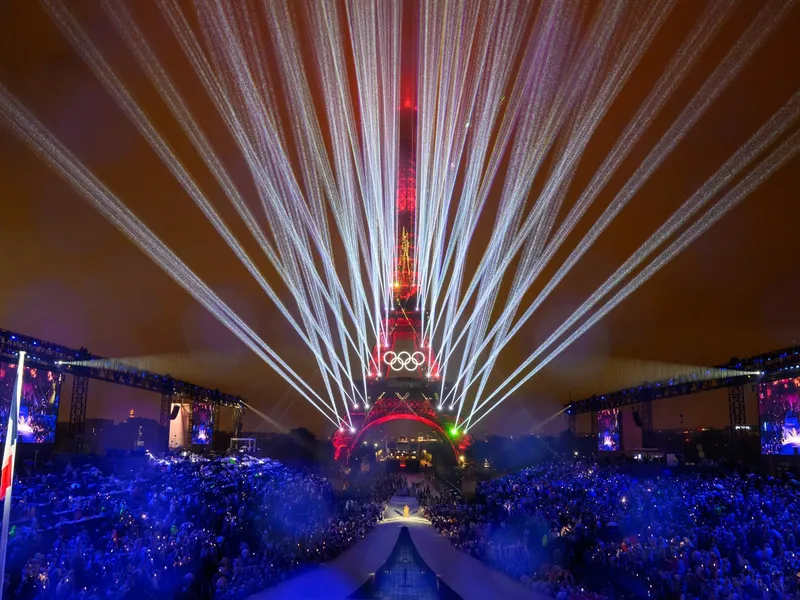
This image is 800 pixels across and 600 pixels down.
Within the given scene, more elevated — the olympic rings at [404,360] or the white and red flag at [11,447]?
the olympic rings at [404,360]

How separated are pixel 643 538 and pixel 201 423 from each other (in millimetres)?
A: 46006

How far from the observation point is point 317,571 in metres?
17.9

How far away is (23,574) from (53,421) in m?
25.0

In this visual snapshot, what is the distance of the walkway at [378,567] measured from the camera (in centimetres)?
1534

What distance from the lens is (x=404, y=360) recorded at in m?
71.8

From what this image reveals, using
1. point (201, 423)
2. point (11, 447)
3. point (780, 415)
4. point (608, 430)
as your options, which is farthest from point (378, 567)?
point (201, 423)

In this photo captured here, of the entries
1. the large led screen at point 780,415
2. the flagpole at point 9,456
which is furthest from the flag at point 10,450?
the large led screen at point 780,415

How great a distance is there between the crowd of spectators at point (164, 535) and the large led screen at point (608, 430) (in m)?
31.8

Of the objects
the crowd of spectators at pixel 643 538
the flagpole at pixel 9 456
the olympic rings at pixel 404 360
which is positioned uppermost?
the olympic rings at pixel 404 360

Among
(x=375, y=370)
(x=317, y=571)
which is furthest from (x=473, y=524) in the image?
(x=375, y=370)

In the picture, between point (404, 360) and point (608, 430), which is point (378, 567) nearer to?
point (608, 430)

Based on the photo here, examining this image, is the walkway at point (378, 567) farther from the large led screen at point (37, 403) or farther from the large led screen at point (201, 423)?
the large led screen at point (201, 423)

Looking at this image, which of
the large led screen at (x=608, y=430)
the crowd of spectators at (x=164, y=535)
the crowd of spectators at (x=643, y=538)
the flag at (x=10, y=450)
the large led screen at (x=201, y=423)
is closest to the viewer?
the flag at (x=10, y=450)

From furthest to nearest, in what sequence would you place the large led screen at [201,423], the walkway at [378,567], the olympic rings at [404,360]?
1. the olympic rings at [404,360]
2. the large led screen at [201,423]
3. the walkway at [378,567]
